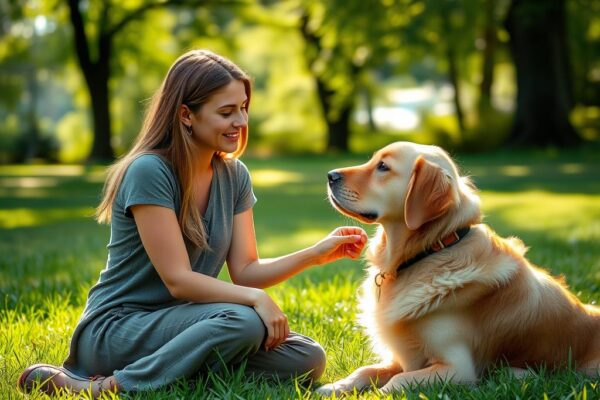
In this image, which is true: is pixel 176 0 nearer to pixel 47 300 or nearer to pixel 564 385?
pixel 47 300

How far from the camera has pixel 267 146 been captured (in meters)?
37.0

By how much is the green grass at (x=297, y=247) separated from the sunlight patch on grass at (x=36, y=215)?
2cm

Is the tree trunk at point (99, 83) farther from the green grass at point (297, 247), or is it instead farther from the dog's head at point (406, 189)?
the dog's head at point (406, 189)

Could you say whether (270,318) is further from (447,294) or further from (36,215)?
(36,215)

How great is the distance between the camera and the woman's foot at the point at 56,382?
394 centimetres

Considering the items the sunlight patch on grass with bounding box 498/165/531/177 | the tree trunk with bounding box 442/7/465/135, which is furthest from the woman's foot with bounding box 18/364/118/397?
the tree trunk with bounding box 442/7/465/135

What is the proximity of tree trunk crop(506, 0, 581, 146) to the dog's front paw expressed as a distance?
20.7 m

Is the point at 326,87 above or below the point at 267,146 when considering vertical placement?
above

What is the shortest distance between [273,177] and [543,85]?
797 cm

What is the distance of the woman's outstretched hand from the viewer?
4.37 meters

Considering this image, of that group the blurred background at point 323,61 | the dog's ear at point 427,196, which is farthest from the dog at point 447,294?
the blurred background at point 323,61

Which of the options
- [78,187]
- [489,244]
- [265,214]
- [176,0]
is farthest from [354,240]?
[176,0]

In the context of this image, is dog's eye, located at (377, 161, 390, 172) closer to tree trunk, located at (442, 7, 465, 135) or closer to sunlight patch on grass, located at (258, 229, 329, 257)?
sunlight patch on grass, located at (258, 229, 329, 257)

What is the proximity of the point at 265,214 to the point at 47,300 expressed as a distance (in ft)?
27.9
